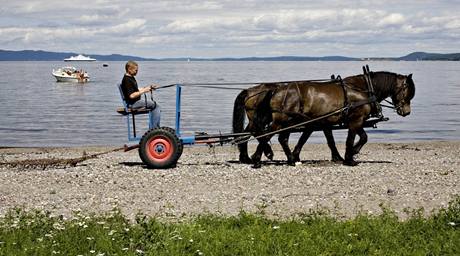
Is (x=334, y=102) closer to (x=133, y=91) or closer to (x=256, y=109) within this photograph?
(x=256, y=109)

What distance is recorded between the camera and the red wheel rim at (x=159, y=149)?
15977mm

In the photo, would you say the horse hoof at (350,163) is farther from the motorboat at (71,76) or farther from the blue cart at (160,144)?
the motorboat at (71,76)

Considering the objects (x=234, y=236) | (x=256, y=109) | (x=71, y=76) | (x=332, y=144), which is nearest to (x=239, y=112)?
(x=256, y=109)

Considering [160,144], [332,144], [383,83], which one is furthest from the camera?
[332,144]

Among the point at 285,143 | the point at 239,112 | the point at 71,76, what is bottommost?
the point at 71,76

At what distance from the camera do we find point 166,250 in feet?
28.2

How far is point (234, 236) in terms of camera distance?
920 cm

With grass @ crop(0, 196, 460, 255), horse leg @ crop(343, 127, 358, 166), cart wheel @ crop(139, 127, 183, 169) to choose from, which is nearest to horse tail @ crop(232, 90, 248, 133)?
cart wheel @ crop(139, 127, 183, 169)

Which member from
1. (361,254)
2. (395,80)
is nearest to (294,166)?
(395,80)

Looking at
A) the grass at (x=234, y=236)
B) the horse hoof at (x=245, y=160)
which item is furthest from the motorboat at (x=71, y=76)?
the grass at (x=234, y=236)

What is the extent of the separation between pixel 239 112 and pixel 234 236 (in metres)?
7.83

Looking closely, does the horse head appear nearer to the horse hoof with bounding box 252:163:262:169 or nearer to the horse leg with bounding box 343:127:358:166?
the horse leg with bounding box 343:127:358:166

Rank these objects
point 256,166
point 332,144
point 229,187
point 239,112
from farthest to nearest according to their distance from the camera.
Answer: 1. point 332,144
2. point 239,112
3. point 256,166
4. point 229,187

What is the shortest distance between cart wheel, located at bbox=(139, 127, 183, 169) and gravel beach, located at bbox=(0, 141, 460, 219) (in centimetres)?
26
